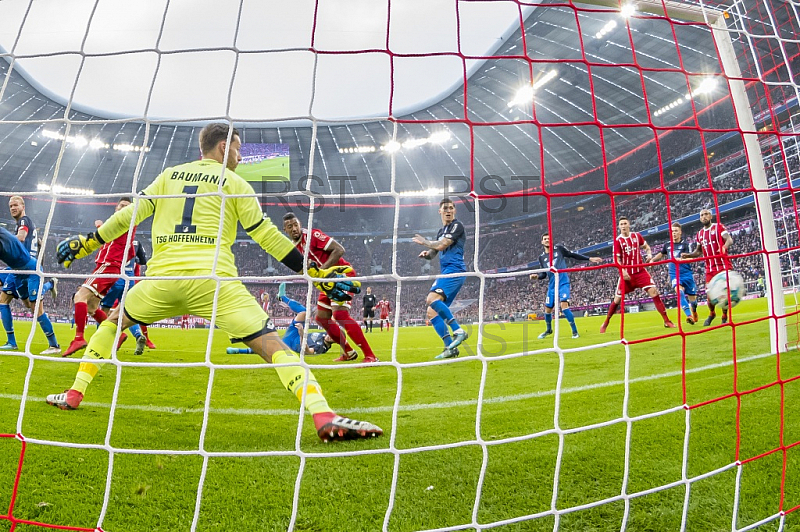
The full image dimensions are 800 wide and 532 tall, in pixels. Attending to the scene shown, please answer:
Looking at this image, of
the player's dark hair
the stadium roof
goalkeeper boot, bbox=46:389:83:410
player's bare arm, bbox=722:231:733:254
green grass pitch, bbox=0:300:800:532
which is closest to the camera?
green grass pitch, bbox=0:300:800:532

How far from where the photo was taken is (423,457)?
1963mm

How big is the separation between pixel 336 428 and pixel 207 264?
90cm

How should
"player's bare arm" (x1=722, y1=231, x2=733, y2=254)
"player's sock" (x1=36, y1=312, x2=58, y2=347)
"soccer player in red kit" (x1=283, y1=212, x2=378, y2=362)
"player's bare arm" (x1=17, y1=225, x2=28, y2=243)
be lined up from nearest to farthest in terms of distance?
"player's bare arm" (x1=722, y1=231, x2=733, y2=254)
"soccer player in red kit" (x1=283, y1=212, x2=378, y2=362)
"player's bare arm" (x1=17, y1=225, x2=28, y2=243)
"player's sock" (x1=36, y1=312, x2=58, y2=347)

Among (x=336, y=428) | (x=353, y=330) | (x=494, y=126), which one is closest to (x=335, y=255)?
(x=353, y=330)

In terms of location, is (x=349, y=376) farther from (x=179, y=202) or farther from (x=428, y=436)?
(x=179, y=202)

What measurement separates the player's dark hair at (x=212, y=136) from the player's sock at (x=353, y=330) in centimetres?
234

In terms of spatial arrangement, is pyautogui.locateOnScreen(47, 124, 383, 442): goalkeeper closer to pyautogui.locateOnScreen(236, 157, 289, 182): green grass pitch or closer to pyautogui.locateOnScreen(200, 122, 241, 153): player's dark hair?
pyautogui.locateOnScreen(200, 122, 241, 153): player's dark hair

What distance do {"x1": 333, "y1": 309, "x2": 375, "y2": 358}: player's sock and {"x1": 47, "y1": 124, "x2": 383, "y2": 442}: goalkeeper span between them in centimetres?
214

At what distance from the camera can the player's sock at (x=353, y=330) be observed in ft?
14.2

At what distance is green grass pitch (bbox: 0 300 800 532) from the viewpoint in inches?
58.2

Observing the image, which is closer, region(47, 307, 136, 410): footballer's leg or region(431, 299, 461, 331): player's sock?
region(47, 307, 136, 410): footballer's leg

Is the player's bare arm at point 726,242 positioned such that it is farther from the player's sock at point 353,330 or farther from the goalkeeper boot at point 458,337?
the player's sock at point 353,330

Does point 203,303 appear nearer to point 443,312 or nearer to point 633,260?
point 443,312

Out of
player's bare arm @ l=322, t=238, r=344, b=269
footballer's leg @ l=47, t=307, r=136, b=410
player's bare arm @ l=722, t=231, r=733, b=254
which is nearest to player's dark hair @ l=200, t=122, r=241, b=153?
footballer's leg @ l=47, t=307, r=136, b=410
